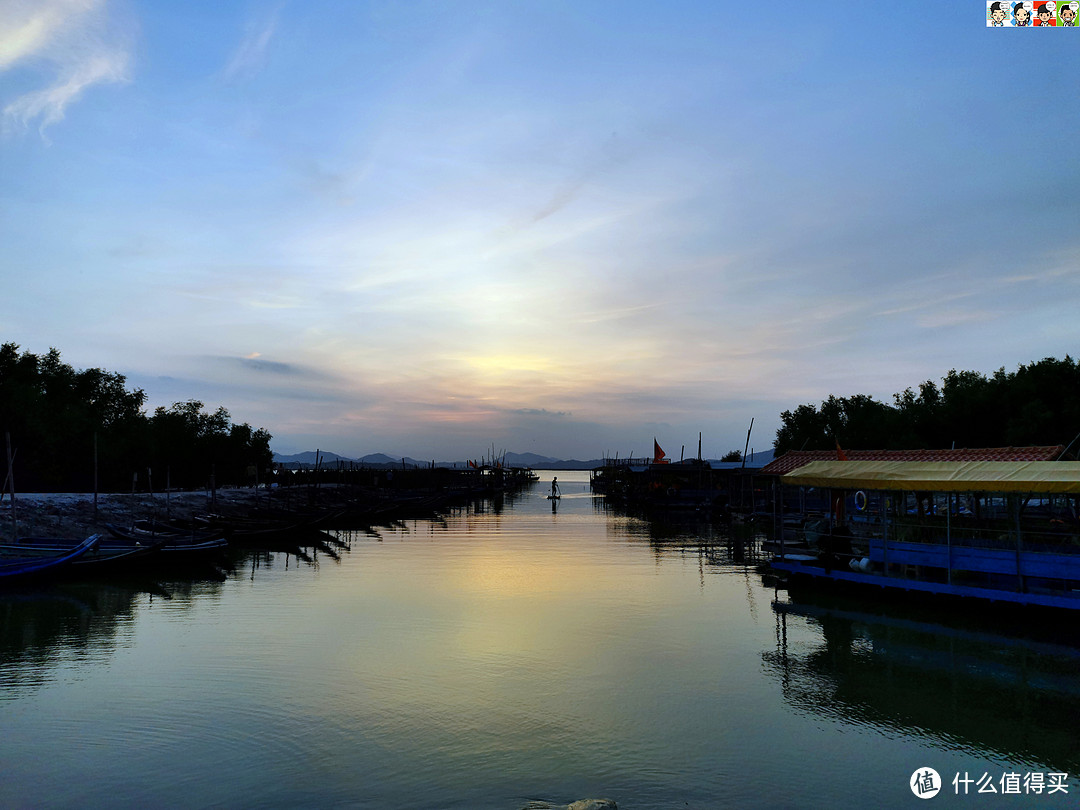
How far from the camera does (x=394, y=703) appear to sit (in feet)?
43.4

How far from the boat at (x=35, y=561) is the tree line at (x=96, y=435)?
320 inches

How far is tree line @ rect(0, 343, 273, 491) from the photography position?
152 feet

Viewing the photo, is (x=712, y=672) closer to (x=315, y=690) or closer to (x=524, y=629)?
(x=524, y=629)

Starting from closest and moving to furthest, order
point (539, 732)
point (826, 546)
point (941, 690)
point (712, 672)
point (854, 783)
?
1. point (854, 783)
2. point (539, 732)
3. point (941, 690)
4. point (712, 672)
5. point (826, 546)

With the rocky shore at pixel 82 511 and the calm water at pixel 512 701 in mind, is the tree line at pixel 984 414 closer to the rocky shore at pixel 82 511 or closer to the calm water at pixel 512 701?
the calm water at pixel 512 701

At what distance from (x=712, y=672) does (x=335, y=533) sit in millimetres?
40045

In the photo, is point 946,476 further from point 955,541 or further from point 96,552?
point 96,552

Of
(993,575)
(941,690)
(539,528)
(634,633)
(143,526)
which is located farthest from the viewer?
(539,528)

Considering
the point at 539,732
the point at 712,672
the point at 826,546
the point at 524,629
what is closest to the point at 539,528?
the point at 826,546

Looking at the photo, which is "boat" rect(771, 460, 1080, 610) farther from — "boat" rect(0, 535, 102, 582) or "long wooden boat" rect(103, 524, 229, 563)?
"boat" rect(0, 535, 102, 582)

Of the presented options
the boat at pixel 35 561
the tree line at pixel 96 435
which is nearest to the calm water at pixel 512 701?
the boat at pixel 35 561

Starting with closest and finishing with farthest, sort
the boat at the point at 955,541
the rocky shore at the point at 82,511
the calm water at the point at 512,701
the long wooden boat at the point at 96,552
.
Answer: the calm water at the point at 512,701, the boat at the point at 955,541, the long wooden boat at the point at 96,552, the rocky shore at the point at 82,511

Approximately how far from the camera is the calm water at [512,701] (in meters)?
9.92

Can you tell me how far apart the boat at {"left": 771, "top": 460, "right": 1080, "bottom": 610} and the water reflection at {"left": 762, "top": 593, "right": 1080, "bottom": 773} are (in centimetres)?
109
